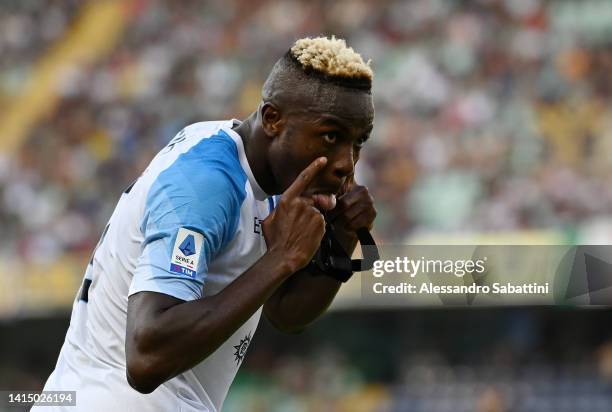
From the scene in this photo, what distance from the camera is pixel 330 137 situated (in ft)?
11.2

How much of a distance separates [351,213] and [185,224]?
1.08m

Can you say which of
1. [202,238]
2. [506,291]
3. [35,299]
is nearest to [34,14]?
[35,299]

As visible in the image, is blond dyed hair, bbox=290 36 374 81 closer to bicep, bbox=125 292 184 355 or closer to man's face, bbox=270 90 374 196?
man's face, bbox=270 90 374 196

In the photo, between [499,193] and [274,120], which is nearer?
[274,120]

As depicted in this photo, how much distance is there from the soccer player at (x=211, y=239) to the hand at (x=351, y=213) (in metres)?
0.28

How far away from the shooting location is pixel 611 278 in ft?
15.8

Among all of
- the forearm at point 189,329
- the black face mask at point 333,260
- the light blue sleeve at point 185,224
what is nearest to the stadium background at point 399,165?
the black face mask at point 333,260

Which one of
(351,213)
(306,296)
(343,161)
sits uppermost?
(351,213)

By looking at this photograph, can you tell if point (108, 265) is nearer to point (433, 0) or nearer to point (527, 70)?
point (527, 70)

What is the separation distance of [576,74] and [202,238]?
11.4 meters

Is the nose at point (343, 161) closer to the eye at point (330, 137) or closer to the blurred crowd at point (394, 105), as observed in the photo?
the eye at point (330, 137)

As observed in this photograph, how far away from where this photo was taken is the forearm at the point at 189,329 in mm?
3002

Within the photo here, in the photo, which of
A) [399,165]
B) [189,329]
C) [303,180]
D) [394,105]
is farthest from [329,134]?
[394,105]

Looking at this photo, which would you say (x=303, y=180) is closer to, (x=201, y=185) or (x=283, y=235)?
(x=283, y=235)
